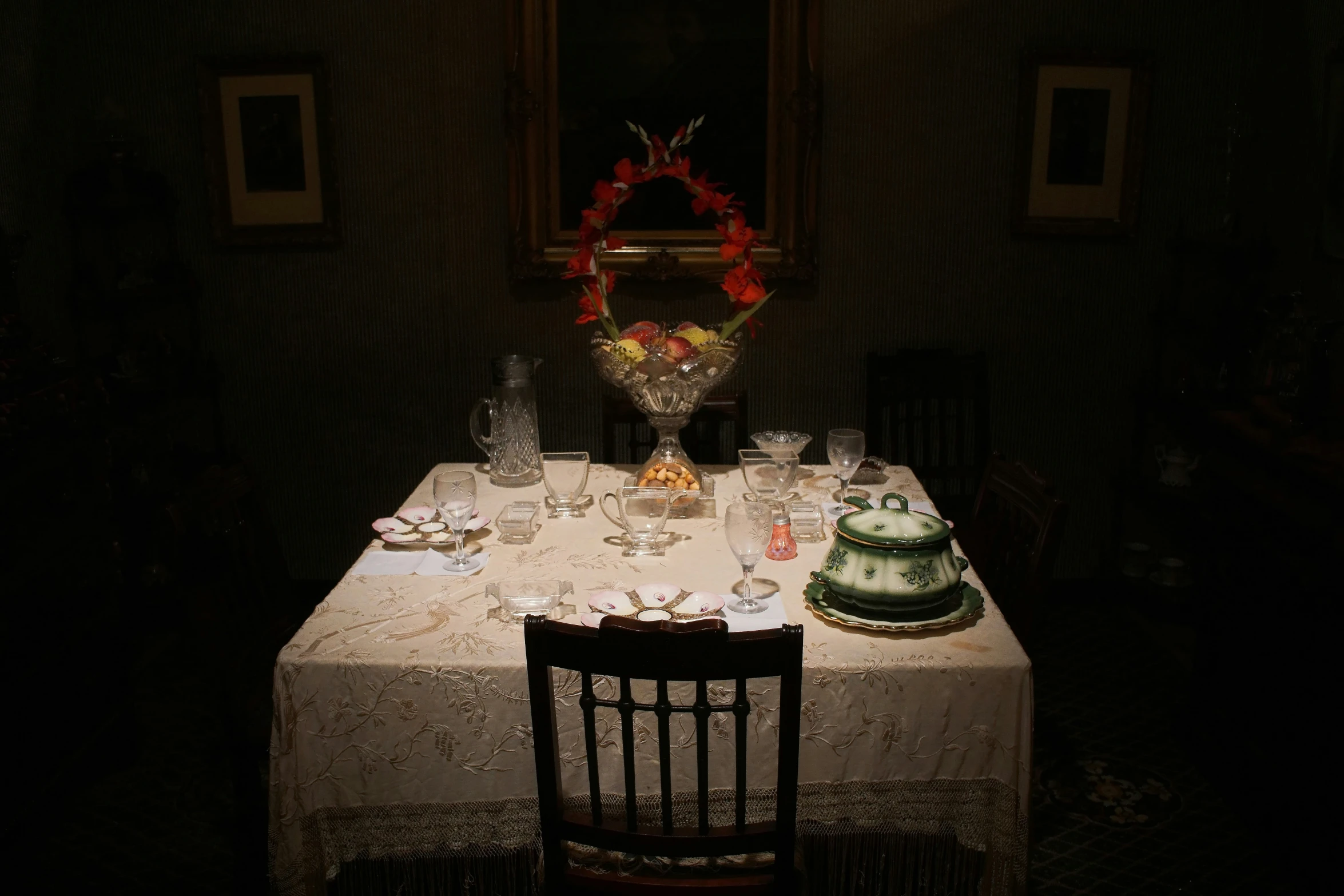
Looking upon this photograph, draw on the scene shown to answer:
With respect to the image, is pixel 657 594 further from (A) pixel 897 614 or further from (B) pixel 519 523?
(B) pixel 519 523

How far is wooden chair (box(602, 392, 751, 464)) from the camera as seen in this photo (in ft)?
9.66

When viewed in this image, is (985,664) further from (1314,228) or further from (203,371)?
(203,371)

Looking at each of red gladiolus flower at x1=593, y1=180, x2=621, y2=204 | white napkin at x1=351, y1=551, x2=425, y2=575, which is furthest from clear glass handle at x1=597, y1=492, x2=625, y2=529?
red gladiolus flower at x1=593, y1=180, x2=621, y2=204

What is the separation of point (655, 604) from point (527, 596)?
0.22 metres

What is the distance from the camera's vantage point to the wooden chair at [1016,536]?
196 centimetres

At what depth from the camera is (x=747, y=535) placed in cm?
176

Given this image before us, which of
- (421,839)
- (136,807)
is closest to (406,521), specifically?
(421,839)

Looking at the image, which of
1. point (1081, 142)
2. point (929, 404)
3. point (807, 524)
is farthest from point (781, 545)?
point (1081, 142)

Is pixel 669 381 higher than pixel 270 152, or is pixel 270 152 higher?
pixel 270 152

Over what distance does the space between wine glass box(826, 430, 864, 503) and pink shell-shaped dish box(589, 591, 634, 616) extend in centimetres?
74

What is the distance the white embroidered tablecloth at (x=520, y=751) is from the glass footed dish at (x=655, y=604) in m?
0.16

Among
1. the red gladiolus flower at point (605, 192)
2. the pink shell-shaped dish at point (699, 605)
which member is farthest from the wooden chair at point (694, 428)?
the pink shell-shaped dish at point (699, 605)

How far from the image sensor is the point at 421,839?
164cm

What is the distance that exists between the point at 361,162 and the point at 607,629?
2573mm
